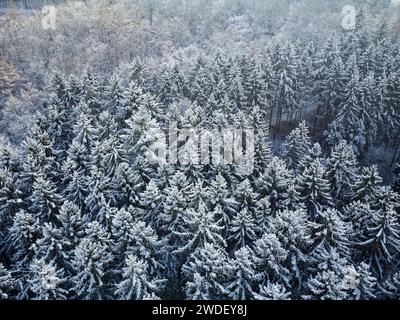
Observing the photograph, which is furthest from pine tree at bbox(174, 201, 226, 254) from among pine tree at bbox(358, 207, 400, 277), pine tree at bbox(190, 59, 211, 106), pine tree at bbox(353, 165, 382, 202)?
pine tree at bbox(190, 59, 211, 106)

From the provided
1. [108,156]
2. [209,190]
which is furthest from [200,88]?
[209,190]

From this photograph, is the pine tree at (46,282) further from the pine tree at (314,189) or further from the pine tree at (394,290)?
the pine tree at (394,290)

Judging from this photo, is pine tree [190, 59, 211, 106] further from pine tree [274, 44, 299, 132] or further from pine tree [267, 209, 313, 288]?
pine tree [267, 209, 313, 288]

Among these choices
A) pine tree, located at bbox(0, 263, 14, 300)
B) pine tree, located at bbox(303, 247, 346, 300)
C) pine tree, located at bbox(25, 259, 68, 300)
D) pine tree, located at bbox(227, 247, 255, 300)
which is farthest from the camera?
pine tree, located at bbox(0, 263, 14, 300)

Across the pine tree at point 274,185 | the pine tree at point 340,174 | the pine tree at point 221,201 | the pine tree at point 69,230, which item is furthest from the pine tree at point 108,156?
the pine tree at point 340,174

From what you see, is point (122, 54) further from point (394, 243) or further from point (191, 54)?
point (394, 243)
